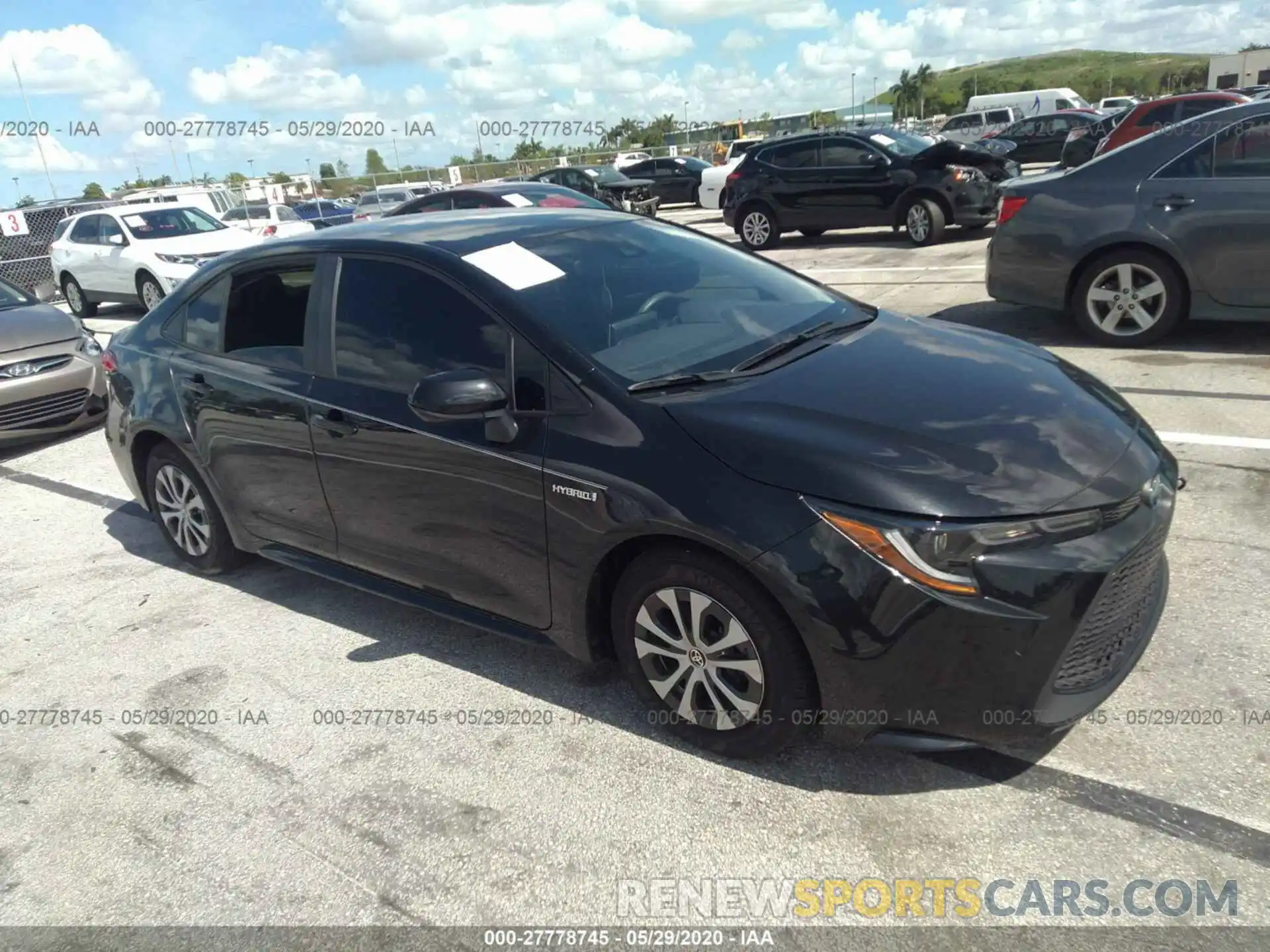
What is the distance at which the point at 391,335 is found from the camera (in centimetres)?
356

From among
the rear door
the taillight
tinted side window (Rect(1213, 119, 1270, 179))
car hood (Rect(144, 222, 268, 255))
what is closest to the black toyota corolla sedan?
the rear door

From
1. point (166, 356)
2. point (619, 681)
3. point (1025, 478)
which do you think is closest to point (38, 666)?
point (166, 356)

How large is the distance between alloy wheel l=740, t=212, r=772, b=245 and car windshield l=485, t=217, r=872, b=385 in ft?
35.9

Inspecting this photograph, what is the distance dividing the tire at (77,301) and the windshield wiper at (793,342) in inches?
583

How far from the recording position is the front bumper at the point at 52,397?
757 cm

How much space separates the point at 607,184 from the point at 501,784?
2090 centimetres

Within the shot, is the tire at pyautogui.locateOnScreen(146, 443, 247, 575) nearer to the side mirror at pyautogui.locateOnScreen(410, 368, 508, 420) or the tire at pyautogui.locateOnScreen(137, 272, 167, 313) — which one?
the side mirror at pyautogui.locateOnScreen(410, 368, 508, 420)

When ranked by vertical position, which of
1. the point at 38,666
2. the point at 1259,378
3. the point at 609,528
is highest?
the point at 609,528

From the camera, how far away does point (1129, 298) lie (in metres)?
6.84

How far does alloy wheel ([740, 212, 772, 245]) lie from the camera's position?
48.4ft

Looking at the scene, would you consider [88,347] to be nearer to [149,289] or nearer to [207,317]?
[207,317]

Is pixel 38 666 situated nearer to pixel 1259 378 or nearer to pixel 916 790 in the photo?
pixel 916 790

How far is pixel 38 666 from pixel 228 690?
1049 mm

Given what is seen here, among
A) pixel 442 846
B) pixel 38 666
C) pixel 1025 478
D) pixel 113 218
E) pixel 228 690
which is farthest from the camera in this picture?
pixel 113 218
